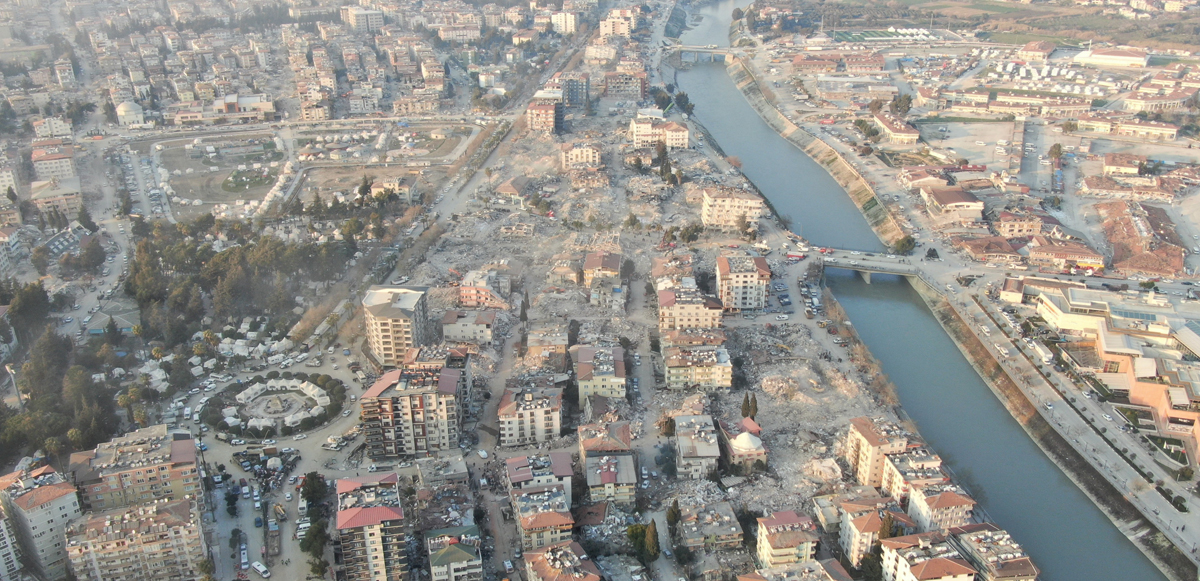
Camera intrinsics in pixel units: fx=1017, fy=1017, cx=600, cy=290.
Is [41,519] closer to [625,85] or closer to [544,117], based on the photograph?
[544,117]

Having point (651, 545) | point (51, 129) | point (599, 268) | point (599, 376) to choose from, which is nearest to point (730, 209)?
point (599, 268)

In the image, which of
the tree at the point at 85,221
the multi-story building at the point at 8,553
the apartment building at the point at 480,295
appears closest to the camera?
the multi-story building at the point at 8,553

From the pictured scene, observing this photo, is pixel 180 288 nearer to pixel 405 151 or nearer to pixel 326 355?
pixel 326 355

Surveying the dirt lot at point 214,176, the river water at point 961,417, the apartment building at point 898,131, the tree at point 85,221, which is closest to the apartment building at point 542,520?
the river water at point 961,417

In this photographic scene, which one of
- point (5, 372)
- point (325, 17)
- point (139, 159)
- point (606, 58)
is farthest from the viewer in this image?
point (325, 17)

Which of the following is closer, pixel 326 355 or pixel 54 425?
pixel 54 425

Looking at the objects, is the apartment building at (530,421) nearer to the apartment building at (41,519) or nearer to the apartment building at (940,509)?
the apartment building at (940,509)

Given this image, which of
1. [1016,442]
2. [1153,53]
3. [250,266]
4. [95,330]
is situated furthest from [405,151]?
[1153,53]

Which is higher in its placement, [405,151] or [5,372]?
[405,151]
